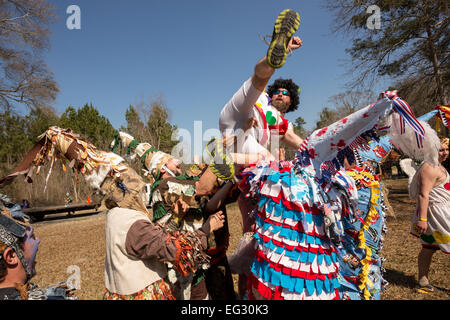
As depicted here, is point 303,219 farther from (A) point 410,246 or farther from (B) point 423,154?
(A) point 410,246

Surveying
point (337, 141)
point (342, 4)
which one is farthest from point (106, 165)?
point (342, 4)

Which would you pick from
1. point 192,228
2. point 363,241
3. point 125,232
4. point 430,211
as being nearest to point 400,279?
point 430,211

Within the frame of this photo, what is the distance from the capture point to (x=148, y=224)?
181 centimetres

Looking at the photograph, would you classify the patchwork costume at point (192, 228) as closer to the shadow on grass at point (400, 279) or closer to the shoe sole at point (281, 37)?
the shoe sole at point (281, 37)

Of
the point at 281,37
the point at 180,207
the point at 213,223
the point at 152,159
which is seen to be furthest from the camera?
the point at 152,159

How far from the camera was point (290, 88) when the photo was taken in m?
2.42

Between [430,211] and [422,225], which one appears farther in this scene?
[430,211]

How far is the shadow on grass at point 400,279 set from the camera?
4109mm

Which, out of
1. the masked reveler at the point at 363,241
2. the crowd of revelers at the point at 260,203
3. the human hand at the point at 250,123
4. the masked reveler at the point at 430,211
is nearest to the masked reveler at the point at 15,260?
the crowd of revelers at the point at 260,203

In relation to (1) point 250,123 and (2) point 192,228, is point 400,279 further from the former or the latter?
(1) point 250,123

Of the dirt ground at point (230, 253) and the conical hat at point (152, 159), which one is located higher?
the conical hat at point (152, 159)

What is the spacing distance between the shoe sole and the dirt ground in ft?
6.62

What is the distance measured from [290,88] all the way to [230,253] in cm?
497

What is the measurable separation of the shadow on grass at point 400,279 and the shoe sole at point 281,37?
4.41m
